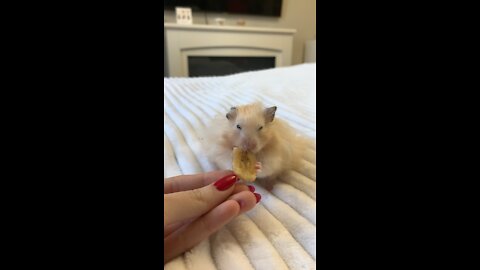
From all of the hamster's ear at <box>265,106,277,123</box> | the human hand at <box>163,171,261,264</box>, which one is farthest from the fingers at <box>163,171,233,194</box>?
the hamster's ear at <box>265,106,277,123</box>

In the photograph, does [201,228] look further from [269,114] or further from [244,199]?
[269,114]

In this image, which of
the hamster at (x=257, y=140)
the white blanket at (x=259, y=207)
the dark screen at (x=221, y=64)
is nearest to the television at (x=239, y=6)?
the dark screen at (x=221, y=64)

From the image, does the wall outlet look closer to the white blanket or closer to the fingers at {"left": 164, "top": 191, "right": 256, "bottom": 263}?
the white blanket

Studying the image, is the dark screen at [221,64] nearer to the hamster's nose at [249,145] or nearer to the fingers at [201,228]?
the hamster's nose at [249,145]

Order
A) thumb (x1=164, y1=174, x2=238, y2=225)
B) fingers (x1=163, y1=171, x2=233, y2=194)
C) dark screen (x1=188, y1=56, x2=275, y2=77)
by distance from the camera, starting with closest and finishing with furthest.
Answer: thumb (x1=164, y1=174, x2=238, y2=225) < fingers (x1=163, y1=171, x2=233, y2=194) < dark screen (x1=188, y1=56, x2=275, y2=77)
